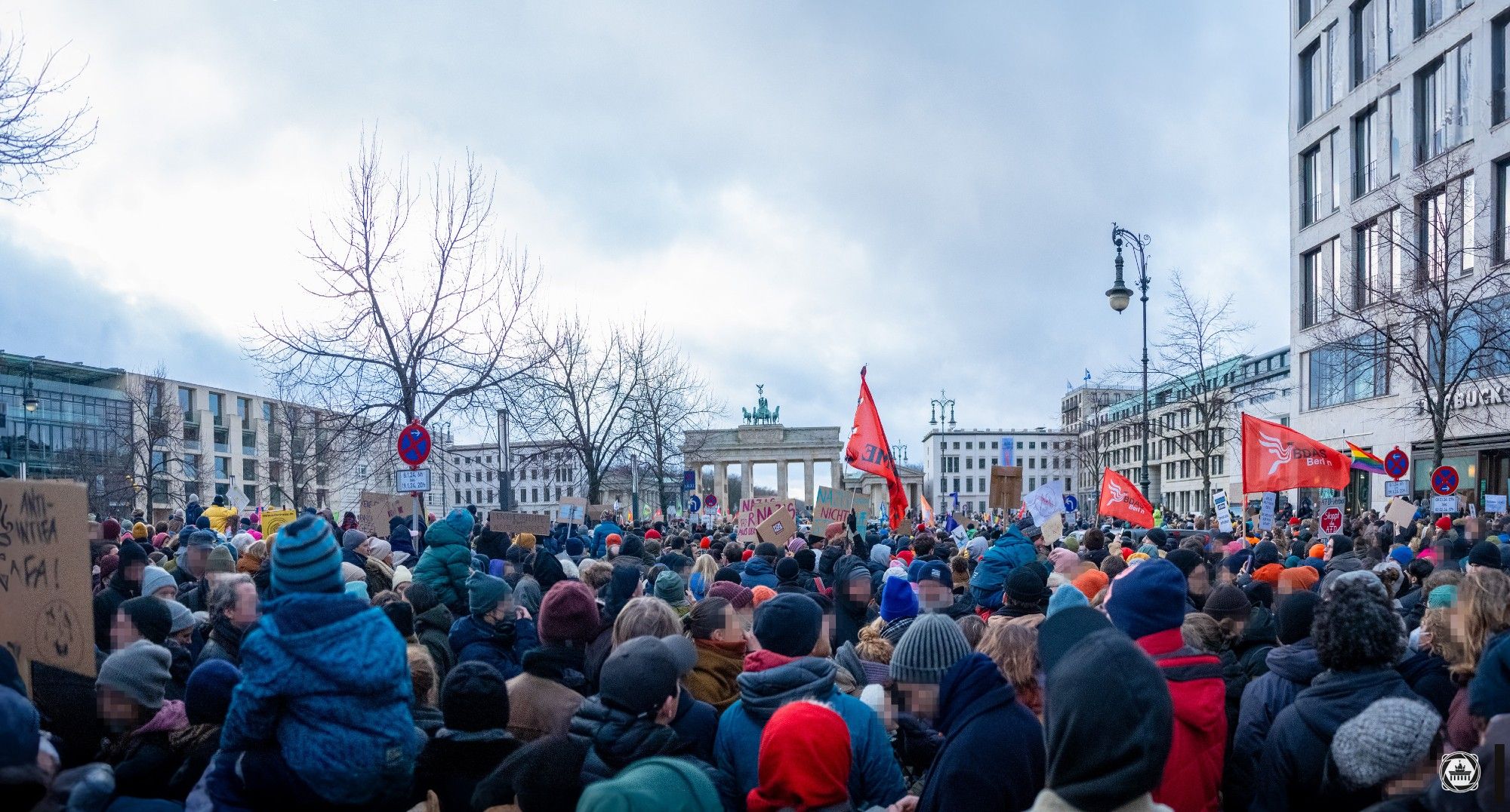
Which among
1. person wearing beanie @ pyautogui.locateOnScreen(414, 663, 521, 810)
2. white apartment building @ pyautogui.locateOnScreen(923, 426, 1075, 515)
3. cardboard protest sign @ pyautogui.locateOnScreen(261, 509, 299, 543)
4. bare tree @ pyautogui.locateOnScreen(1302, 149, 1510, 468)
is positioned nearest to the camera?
person wearing beanie @ pyautogui.locateOnScreen(414, 663, 521, 810)

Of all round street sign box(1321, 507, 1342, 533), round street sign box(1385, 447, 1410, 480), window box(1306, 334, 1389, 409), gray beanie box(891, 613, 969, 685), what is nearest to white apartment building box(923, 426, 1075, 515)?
window box(1306, 334, 1389, 409)

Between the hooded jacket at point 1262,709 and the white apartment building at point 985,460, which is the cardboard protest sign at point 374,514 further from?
the white apartment building at point 985,460

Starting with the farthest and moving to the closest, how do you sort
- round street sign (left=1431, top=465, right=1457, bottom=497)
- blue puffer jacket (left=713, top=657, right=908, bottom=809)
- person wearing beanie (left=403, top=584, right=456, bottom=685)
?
round street sign (left=1431, top=465, right=1457, bottom=497) → person wearing beanie (left=403, top=584, right=456, bottom=685) → blue puffer jacket (left=713, top=657, right=908, bottom=809)

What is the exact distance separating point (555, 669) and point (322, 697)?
63.7 inches

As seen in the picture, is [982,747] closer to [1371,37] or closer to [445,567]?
[445,567]

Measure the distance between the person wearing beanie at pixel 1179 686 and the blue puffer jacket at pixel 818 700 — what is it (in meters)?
1.11

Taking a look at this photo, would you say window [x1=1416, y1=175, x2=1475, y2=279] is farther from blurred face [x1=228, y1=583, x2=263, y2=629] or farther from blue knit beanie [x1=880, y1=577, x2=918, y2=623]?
blurred face [x1=228, y1=583, x2=263, y2=629]

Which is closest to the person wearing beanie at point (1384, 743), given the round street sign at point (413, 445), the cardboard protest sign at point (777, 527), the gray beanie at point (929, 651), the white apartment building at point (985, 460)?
the gray beanie at point (929, 651)

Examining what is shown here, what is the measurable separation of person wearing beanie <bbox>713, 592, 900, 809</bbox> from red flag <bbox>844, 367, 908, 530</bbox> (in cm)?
1106

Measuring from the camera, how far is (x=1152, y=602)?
13.0 ft

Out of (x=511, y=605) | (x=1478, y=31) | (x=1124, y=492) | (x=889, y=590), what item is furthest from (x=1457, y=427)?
(x=511, y=605)

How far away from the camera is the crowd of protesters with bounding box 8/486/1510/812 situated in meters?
2.83

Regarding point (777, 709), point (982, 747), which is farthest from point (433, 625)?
point (982, 747)

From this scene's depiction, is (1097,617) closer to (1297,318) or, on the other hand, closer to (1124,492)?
(1124,492)
